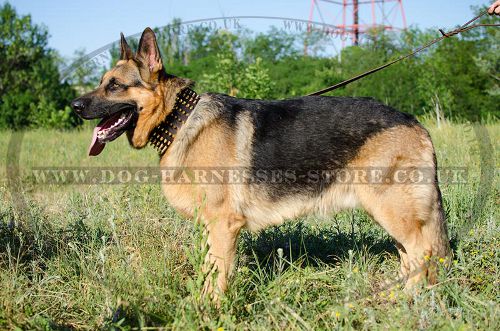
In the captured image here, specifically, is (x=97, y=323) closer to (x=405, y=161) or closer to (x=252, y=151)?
(x=252, y=151)

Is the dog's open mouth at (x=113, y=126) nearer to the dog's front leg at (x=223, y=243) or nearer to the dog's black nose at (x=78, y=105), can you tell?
the dog's black nose at (x=78, y=105)

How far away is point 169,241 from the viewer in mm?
4320

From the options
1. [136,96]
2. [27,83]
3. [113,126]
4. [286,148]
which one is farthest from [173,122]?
[27,83]

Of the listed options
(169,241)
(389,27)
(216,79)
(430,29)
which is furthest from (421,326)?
(430,29)

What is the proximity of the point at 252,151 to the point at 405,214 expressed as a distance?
4.46 feet

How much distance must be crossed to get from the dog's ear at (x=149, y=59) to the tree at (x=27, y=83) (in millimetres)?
12570

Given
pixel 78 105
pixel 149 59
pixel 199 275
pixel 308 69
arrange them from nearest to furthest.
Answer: pixel 199 275 → pixel 78 105 → pixel 149 59 → pixel 308 69

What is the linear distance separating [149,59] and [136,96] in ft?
1.09

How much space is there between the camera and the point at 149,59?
154 inches

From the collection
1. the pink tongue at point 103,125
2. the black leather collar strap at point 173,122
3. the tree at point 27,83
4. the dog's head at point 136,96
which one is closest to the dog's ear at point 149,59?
the dog's head at point 136,96

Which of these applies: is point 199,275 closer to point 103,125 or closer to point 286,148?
point 286,148

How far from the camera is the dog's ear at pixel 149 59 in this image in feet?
12.7

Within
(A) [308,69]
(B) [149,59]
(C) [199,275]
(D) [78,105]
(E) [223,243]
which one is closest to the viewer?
(C) [199,275]

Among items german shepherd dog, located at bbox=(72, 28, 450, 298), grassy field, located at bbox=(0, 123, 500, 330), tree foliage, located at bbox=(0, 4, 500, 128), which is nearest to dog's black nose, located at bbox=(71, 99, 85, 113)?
german shepherd dog, located at bbox=(72, 28, 450, 298)
